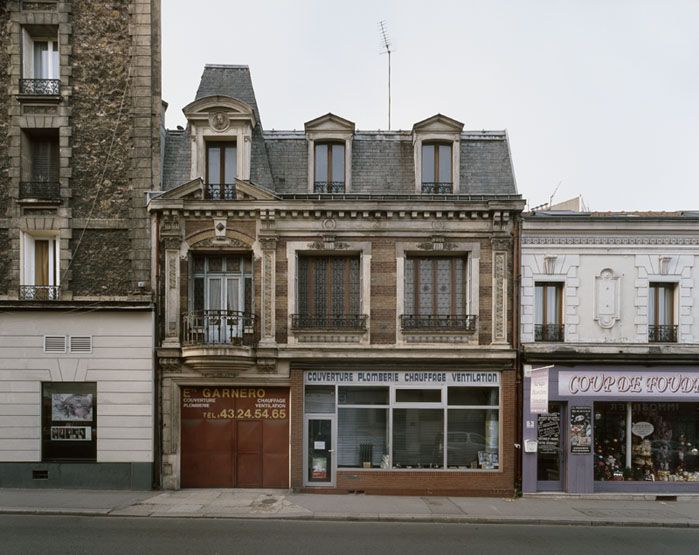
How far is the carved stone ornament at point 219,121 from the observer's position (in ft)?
52.2

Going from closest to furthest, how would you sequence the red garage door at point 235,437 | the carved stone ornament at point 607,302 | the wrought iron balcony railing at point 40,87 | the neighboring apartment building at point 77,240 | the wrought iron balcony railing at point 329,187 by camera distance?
the neighboring apartment building at point 77,240 → the red garage door at point 235,437 → the carved stone ornament at point 607,302 → the wrought iron balcony railing at point 40,87 → the wrought iron balcony railing at point 329,187

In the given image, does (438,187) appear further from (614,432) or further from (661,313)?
(614,432)

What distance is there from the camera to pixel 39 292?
15.7m

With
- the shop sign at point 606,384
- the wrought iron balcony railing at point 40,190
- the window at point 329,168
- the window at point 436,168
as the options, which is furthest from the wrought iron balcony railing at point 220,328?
the shop sign at point 606,384

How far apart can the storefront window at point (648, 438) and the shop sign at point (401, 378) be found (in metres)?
3.51

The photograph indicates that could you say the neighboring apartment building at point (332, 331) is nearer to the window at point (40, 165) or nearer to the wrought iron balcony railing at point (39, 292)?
the wrought iron balcony railing at point (39, 292)

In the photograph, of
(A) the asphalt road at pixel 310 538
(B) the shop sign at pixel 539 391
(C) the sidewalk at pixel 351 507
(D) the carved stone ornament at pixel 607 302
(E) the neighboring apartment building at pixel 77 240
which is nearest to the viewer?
(A) the asphalt road at pixel 310 538

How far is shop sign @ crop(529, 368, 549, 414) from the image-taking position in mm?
13930

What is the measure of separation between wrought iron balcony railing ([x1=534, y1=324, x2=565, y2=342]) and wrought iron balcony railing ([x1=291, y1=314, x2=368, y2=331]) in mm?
5053

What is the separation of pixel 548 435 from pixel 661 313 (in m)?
4.94

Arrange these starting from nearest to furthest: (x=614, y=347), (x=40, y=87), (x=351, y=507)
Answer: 1. (x=351, y=507)
2. (x=614, y=347)
3. (x=40, y=87)

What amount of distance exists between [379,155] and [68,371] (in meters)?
11.0

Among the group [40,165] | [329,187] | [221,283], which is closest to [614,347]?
[329,187]

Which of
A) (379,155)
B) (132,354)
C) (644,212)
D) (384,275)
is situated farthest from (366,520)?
(644,212)
